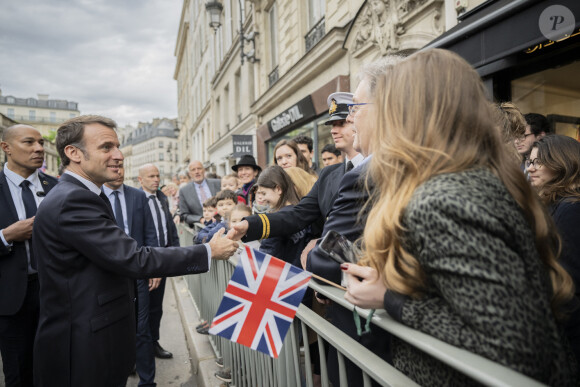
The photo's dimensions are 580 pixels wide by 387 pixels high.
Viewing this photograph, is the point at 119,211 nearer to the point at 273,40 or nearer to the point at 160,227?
the point at 160,227

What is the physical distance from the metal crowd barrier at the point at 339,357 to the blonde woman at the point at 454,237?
1.9 inches

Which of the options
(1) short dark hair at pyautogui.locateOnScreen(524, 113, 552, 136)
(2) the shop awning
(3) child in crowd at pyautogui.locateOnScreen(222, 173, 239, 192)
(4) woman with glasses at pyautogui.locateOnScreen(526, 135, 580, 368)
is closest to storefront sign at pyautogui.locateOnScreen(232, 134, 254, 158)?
(3) child in crowd at pyautogui.locateOnScreen(222, 173, 239, 192)

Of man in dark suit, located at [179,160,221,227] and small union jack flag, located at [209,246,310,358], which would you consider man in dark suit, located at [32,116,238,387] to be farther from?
man in dark suit, located at [179,160,221,227]

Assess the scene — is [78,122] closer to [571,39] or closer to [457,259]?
[457,259]

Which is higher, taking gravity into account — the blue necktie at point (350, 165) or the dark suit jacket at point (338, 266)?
A: the blue necktie at point (350, 165)

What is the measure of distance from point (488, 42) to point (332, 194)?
3.01 m

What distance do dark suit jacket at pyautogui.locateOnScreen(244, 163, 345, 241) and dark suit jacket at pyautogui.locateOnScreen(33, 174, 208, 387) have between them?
791mm

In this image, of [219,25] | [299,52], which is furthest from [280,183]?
[219,25]

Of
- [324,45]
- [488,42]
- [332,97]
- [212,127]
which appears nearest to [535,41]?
[488,42]

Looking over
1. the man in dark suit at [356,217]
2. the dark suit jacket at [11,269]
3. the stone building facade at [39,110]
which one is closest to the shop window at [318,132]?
the dark suit jacket at [11,269]

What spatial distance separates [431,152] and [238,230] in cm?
162

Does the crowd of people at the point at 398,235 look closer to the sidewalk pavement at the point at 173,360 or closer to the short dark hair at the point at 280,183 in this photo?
the short dark hair at the point at 280,183

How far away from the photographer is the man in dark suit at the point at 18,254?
2785mm

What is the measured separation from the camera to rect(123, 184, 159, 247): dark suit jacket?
3904 millimetres
